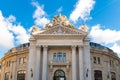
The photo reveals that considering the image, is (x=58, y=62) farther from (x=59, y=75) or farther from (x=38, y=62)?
(x=38, y=62)

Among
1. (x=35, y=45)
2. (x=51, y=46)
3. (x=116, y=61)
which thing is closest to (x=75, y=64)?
(x=51, y=46)

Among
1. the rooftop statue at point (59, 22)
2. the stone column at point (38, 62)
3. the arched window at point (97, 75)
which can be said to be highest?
the rooftop statue at point (59, 22)

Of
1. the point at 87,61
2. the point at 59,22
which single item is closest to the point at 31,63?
the point at 59,22

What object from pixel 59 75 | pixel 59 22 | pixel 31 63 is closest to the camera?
pixel 59 75

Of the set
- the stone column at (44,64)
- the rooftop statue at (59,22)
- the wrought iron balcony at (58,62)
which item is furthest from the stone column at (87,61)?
the stone column at (44,64)

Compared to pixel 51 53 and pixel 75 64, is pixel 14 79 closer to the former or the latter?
pixel 51 53

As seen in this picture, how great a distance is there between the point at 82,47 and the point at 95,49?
557 cm

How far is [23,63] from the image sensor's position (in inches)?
1943

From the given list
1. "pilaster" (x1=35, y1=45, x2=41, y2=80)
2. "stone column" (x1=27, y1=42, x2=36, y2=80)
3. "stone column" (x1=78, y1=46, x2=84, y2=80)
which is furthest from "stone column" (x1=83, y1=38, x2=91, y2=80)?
"stone column" (x1=27, y1=42, x2=36, y2=80)

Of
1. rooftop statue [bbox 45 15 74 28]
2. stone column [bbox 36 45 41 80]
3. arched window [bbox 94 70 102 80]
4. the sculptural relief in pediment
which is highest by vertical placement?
rooftop statue [bbox 45 15 74 28]

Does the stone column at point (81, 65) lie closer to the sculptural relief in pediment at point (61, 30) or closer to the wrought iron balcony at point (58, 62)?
the wrought iron balcony at point (58, 62)

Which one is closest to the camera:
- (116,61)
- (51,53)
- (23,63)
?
(51,53)

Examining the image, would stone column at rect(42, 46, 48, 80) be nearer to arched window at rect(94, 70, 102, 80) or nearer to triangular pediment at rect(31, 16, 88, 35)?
triangular pediment at rect(31, 16, 88, 35)

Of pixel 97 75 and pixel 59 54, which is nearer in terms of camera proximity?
pixel 59 54
